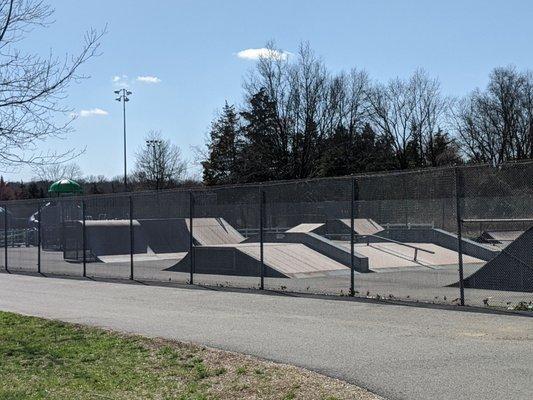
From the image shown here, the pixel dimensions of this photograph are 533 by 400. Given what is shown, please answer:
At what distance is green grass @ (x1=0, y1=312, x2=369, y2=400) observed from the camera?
6465 mm

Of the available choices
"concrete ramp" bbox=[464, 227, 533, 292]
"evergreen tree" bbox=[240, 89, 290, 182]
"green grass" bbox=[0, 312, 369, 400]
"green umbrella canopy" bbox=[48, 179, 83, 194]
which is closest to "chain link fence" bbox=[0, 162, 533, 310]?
"concrete ramp" bbox=[464, 227, 533, 292]

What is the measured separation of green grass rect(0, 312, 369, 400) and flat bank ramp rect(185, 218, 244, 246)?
1795 cm


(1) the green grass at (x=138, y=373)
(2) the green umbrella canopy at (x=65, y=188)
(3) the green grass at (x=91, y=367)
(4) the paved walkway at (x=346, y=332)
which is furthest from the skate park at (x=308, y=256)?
(2) the green umbrella canopy at (x=65, y=188)

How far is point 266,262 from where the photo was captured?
19.2 m

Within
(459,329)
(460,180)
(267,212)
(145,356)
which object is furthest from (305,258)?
(145,356)

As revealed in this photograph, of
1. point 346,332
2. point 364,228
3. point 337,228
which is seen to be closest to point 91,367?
point 346,332

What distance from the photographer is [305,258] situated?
20.7 meters

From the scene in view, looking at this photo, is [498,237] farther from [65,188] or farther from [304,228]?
[65,188]

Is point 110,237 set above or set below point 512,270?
above

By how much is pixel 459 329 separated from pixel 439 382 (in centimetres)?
331

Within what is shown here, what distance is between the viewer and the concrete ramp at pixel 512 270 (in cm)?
1338

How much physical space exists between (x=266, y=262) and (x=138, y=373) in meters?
11.9

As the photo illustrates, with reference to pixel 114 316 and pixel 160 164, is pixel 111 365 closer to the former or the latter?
pixel 114 316

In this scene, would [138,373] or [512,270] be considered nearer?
[138,373]
